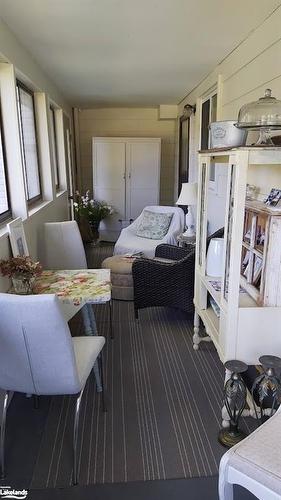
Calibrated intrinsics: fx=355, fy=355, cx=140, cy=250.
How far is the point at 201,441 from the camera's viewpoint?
6.23ft

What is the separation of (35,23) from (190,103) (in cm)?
297

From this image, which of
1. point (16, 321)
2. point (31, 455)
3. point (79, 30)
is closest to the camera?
point (16, 321)

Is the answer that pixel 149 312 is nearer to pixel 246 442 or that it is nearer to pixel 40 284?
pixel 40 284

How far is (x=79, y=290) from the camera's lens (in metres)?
2.17

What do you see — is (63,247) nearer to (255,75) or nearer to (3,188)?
(3,188)

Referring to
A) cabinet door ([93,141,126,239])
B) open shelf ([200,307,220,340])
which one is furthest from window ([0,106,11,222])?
cabinet door ([93,141,126,239])

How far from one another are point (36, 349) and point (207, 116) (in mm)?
3637

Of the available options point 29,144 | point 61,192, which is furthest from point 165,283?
point 61,192

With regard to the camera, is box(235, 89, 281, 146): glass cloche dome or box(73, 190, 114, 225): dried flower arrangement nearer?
box(235, 89, 281, 146): glass cloche dome

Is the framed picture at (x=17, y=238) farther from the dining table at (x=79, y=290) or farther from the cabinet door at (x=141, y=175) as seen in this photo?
the cabinet door at (x=141, y=175)

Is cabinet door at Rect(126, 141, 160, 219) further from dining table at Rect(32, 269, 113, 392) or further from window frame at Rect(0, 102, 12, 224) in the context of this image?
dining table at Rect(32, 269, 113, 392)

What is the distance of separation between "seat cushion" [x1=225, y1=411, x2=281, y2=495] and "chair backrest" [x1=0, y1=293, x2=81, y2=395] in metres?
0.75

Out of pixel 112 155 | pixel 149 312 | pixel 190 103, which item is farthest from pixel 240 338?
pixel 112 155

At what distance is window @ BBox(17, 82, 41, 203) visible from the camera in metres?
3.42
